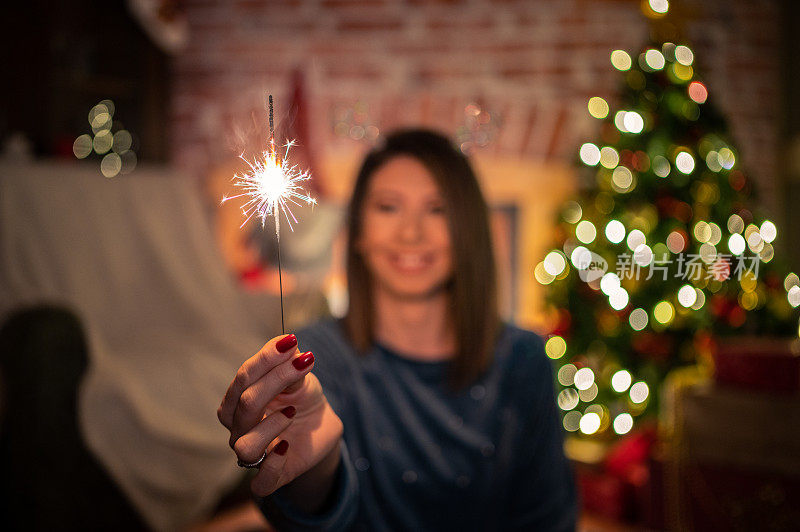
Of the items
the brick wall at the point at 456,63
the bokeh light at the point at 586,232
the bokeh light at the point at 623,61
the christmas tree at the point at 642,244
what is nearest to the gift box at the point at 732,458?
the christmas tree at the point at 642,244

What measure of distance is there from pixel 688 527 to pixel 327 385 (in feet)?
4.14

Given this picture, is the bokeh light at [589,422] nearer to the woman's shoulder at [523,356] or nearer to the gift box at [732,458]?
the gift box at [732,458]

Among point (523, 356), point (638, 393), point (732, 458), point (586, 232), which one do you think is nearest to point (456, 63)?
point (586, 232)

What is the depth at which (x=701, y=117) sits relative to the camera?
2008mm

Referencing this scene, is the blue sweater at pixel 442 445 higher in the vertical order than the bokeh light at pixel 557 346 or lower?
higher

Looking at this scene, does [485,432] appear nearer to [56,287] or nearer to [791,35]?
[56,287]

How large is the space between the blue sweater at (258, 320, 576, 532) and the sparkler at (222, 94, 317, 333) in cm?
40

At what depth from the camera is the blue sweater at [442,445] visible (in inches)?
30.6

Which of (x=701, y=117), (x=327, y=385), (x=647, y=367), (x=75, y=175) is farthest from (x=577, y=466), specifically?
(x=75, y=175)

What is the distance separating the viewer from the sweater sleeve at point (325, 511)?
53 centimetres

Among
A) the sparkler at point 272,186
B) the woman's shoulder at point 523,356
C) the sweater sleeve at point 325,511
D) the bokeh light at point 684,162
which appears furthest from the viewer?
the bokeh light at point 684,162

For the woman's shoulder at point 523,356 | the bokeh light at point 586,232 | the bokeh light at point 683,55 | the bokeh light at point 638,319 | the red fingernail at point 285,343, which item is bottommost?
the bokeh light at point 638,319

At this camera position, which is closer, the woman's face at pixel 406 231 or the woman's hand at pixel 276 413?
the woman's hand at pixel 276 413

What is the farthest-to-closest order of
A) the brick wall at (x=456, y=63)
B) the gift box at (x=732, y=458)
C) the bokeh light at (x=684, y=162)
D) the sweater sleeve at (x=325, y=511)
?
the brick wall at (x=456, y=63) → the bokeh light at (x=684, y=162) → the gift box at (x=732, y=458) → the sweater sleeve at (x=325, y=511)
